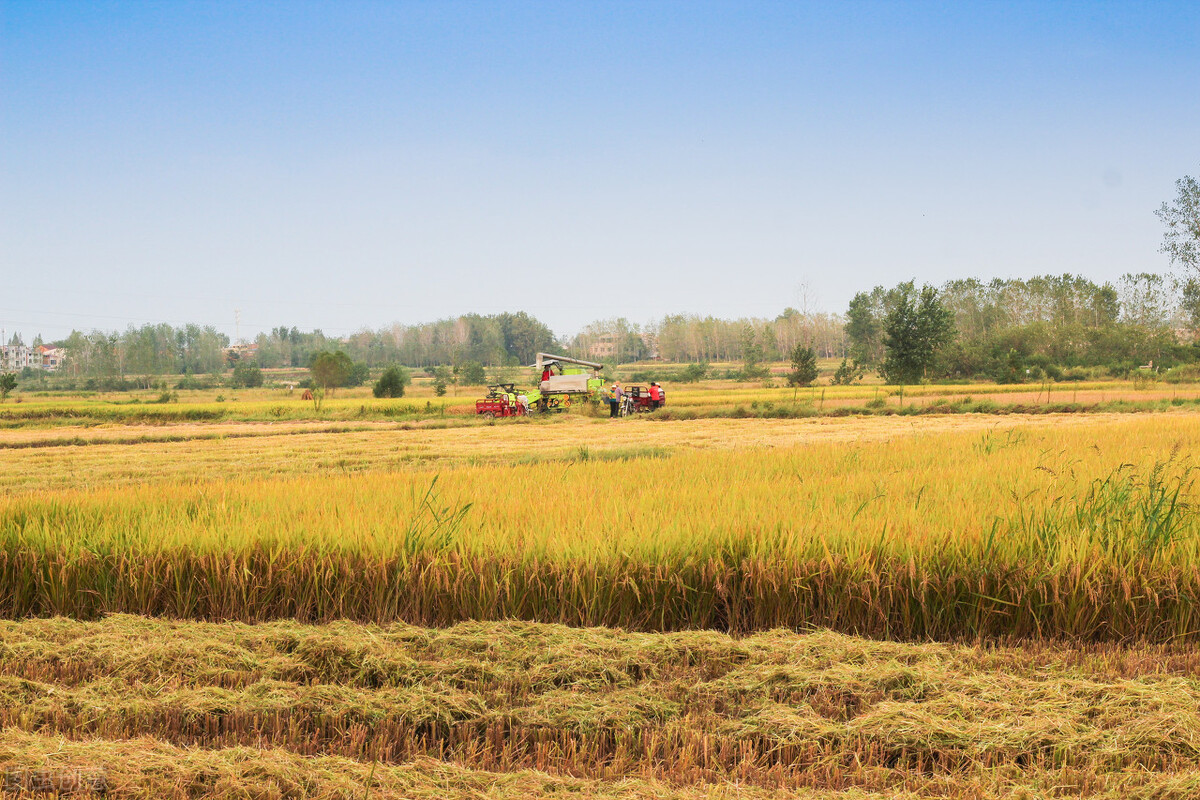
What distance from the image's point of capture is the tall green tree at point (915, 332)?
46.5 m

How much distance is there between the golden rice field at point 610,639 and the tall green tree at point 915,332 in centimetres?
4351

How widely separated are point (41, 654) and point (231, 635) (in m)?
0.78

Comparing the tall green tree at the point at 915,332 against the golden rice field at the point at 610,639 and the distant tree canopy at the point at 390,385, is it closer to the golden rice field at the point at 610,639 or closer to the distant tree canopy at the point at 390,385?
the distant tree canopy at the point at 390,385

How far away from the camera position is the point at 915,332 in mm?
46531

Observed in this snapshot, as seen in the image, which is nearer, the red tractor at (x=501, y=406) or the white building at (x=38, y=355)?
the red tractor at (x=501, y=406)

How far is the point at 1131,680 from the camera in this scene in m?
2.82

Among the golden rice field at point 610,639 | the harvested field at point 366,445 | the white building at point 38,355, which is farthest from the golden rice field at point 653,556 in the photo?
the white building at point 38,355

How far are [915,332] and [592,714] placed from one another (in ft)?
159

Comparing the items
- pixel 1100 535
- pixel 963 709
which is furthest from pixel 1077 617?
pixel 963 709


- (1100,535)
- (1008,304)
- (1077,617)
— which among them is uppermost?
(1008,304)

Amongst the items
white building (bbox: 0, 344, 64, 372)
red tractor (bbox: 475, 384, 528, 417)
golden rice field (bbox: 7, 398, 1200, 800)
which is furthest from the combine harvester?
white building (bbox: 0, 344, 64, 372)

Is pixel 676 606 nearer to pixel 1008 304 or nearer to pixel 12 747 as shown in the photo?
pixel 12 747

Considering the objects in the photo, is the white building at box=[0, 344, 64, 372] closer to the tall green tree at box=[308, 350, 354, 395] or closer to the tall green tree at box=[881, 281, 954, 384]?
the tall green tree at box=[308, 350, 354, 395]

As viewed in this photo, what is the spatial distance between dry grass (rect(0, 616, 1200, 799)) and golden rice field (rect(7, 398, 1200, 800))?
13mm
